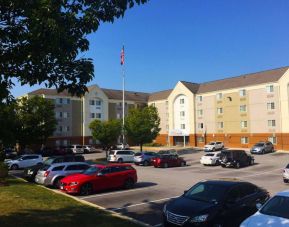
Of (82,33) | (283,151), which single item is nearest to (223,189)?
(82,33)

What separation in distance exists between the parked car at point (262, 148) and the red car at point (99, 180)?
3510 centimetres

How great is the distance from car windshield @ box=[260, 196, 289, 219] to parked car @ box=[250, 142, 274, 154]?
45.2 m

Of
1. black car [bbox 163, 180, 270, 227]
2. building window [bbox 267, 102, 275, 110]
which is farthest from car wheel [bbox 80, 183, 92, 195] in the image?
building window [bbox 267, 102, 275, 110]

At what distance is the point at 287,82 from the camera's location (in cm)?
5856

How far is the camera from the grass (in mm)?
12367

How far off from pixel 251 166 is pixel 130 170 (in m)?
20.0

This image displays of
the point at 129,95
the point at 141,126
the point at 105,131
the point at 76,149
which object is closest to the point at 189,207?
the point at 105,131

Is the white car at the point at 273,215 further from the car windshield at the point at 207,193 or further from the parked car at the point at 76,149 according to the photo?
the parked car at the point at 76,149

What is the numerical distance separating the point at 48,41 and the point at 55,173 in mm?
17983

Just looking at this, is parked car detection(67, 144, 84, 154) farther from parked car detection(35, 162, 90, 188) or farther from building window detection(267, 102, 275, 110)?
parked car detection(35, 162, 90, 188)

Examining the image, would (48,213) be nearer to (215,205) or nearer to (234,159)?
(215,205)

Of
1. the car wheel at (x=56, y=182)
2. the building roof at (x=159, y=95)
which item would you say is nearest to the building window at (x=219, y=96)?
the building roof at (x=159, y=95)

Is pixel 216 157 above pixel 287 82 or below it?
below

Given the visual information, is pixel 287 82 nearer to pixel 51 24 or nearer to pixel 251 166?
pixel 251 166
